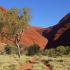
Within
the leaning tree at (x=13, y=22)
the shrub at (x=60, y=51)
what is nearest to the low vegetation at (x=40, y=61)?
the shrub at (x=60, y=51)

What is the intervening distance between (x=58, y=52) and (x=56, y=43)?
46.1 metres

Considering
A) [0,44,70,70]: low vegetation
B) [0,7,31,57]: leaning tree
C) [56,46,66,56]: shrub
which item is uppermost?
[0,7,31,57]: leaning tree

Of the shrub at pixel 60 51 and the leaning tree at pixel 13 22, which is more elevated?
the leaning tree at pixel 13 22

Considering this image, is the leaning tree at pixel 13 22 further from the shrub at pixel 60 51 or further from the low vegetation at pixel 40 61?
the shrub at pixel 60 51

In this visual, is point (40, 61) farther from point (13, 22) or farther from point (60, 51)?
point (60, 51)

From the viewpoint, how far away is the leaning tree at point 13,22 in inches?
1391

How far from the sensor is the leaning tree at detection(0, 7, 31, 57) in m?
35.3

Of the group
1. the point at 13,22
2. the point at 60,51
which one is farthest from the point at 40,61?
the point at 60,51

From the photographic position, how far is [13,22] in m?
35.6

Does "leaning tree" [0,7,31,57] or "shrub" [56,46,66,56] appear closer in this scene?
"leaning tree" [0,7,31,57]

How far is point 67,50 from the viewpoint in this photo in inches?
2347

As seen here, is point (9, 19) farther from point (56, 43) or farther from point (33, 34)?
point (33, 34)

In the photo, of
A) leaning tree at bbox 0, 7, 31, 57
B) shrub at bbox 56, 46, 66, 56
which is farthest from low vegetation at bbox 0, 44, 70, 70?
leaning tree at bbox 0, 7, 31, 57

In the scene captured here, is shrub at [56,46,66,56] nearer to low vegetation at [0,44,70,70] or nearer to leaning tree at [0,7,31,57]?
low vegetation at [0,44,70,70]
